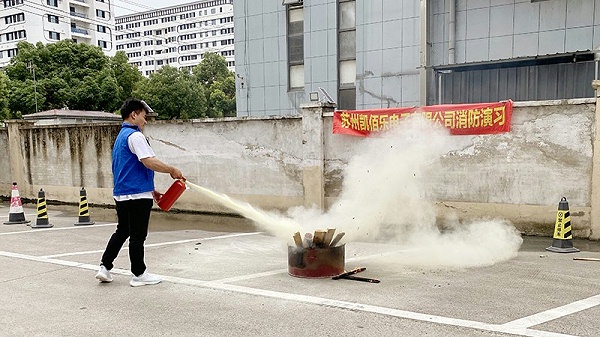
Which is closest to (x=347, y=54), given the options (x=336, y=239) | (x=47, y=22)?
(x=336, y=239)

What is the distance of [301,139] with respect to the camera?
395 inches

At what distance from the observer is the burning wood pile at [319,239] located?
17.6 feet

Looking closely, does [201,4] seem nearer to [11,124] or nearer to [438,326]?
[11,124]

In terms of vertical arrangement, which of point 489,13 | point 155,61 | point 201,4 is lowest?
point 489,13

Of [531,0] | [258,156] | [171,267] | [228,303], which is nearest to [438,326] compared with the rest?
[228,303]

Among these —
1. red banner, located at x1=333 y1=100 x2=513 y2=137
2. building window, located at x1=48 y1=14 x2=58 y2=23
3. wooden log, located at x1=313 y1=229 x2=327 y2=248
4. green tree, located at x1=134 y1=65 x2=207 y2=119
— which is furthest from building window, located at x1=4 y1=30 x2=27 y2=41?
wooden log, located at x1=313 y1=229 x2=327 y2=248

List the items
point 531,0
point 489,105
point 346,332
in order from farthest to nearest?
point 531,0 → point 489,105 → point 346,332

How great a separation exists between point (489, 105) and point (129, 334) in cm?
687

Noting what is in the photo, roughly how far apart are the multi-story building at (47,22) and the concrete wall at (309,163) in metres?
48.1

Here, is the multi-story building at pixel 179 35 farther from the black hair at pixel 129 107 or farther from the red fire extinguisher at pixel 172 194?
the red fire extinguisher at pixel 172 194

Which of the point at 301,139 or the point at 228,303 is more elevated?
the point at 301,139

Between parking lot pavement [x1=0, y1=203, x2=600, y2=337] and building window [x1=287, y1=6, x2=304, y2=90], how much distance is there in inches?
399

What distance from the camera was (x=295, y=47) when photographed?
16.4 metres

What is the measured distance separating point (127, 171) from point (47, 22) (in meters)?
65.9
